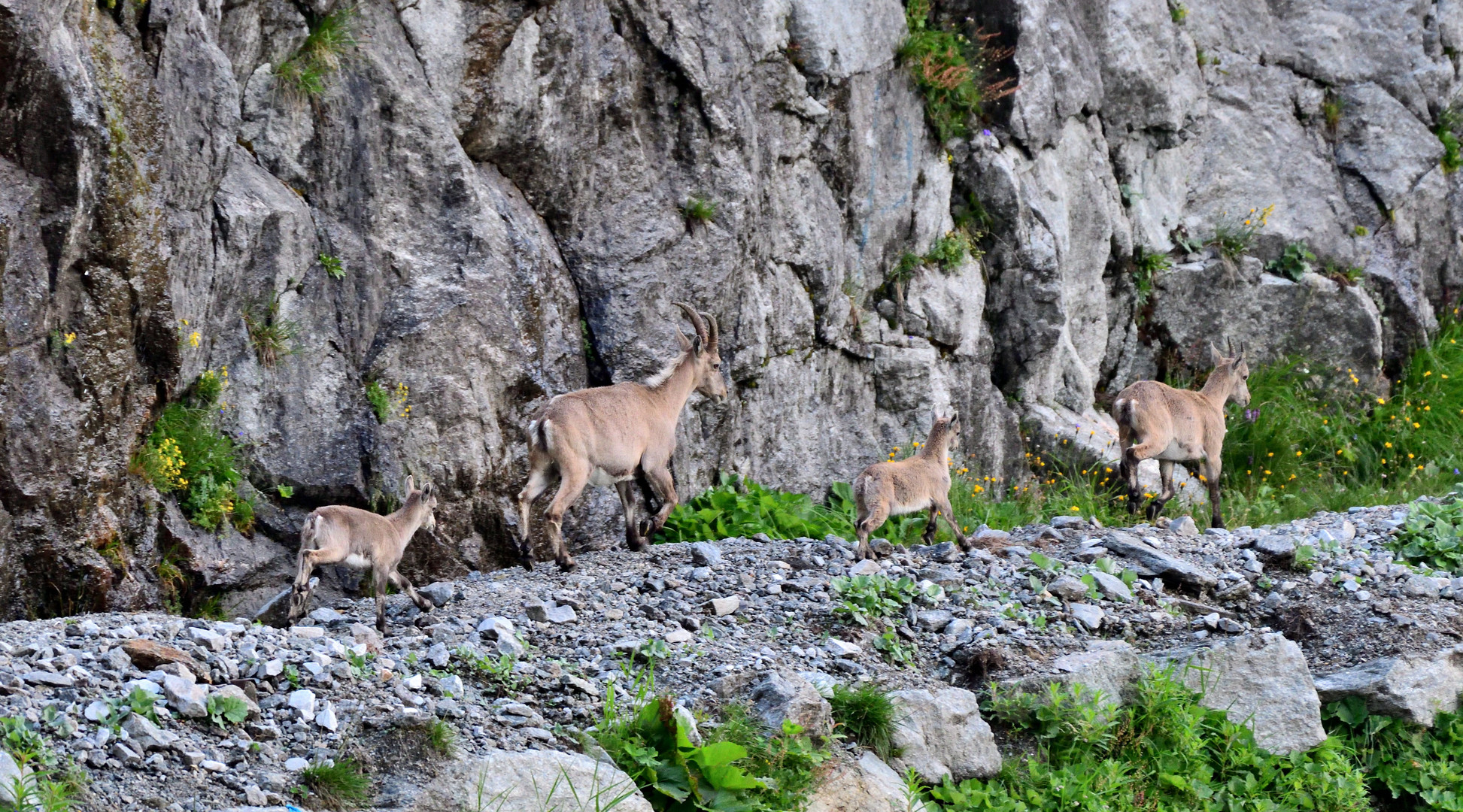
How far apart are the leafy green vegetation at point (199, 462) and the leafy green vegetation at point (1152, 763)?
4380 mm

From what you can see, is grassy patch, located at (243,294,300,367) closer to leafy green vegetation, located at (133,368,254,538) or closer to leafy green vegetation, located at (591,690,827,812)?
leafy green vegetation, located at (133,368,254,538)

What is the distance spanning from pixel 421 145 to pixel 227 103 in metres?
1.45

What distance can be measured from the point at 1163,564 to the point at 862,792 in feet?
10.1

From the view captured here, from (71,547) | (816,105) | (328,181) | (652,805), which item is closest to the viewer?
(652,805)

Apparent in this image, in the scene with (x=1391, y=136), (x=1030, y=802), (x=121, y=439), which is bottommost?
(x=1030, y=802)

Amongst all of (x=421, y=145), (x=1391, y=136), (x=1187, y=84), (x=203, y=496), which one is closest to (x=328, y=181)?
(x=421, y=145)

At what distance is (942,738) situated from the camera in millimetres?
5648

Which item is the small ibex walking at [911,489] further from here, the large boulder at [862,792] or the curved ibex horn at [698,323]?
the large boulder at [862,792]

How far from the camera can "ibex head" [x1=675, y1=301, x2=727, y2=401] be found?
30.8 feet

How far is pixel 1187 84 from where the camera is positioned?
14.7m

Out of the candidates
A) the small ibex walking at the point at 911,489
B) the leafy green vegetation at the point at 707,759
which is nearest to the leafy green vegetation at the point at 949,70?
the small ibex walking at the point at 911,489

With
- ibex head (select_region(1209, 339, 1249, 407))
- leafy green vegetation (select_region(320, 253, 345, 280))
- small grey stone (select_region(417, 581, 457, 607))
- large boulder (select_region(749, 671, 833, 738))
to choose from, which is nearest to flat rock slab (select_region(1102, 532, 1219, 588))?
large boulder (select_region(749, 671, 833, 738))

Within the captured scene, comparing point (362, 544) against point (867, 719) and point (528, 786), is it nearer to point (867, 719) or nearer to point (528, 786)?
point (528, 786)

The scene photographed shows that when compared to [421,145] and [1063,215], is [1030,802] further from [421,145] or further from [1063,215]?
[1063,215]
